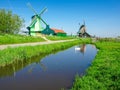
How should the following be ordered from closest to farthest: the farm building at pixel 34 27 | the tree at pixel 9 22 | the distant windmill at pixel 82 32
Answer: the tree at pixel 9 22, the farm building at pixel 34 27, the distant windmill at pixel 82 32

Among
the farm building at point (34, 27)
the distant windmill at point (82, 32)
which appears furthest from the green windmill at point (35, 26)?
the distant windmill at point (82, 32)

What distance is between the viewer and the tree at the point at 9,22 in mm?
58125

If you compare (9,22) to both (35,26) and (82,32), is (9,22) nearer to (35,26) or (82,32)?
(35,26)

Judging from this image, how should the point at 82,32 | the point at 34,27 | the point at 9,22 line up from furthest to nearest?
1. the point at 82,32
2. the point at 34,27
3. the point at 9,22

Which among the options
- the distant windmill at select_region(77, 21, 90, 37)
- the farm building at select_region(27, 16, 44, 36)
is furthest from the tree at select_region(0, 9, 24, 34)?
the distant windmill at select_region(77, 21, 90, 37)

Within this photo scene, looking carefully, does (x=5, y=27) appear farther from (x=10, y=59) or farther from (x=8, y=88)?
(x=8, y=88)

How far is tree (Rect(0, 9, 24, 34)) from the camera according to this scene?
58.1 metres

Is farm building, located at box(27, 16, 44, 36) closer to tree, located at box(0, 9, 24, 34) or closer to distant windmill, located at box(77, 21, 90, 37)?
tree, located at box(0, 9, 24, 34)

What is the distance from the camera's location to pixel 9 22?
2370 inches

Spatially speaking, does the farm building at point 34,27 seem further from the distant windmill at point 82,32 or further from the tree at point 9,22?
the distant windmill at point 82,32

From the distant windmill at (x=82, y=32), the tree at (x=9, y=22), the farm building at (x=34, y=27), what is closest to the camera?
the tree at (x=9, y=22)

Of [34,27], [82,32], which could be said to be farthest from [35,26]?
[82,32]

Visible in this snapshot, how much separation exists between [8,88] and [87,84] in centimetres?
413

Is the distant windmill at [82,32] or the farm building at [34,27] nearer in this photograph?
the farm building at [34,27]
